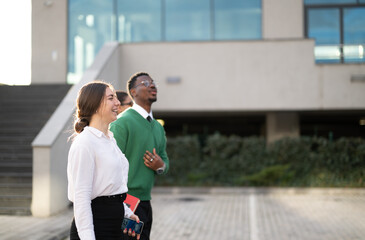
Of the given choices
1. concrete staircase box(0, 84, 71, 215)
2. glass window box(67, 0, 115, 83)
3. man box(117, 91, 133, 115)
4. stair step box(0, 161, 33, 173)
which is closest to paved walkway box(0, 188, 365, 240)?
concrete staircase box(0, 84, 71, 215)

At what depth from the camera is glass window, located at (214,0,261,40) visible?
14445 millimetres

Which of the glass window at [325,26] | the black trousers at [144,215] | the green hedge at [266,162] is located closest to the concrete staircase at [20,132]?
the green hedge at [266,162]

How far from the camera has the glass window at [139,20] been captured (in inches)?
575

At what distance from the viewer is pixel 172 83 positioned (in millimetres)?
13609

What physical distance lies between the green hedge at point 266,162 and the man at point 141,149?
916cm

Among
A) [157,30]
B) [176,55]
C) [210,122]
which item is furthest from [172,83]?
[210,122]

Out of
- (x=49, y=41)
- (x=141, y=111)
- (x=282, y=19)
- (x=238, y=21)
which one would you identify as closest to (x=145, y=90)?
(x=141, y=111)

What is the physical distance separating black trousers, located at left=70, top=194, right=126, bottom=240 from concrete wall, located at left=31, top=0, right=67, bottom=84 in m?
13.1

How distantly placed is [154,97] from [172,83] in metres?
9.53

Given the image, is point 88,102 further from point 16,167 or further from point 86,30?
point 86,30

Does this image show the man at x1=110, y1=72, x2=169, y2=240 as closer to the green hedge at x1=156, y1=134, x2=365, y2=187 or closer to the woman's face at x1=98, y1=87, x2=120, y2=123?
the woman's face at x1=98, y1=87, x2=120, y2=123

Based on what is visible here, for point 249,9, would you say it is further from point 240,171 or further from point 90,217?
point 90,217

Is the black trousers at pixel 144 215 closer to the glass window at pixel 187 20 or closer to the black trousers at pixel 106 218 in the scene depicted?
the black trousers at pixel 106 218

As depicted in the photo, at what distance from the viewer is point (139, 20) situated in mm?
14703
